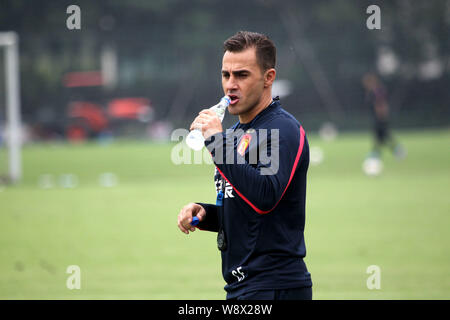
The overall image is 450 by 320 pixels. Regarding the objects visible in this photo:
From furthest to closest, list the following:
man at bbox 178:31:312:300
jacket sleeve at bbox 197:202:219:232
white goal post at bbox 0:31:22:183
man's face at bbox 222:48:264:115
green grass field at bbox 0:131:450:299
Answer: white goal post at bbox 0:31:22:183
green grass field at bbox 0:131:450:299
jacket sleeve at bbox 197:202:219:232
man's face at bbox 222:48:264:115
man at bbox 178:31:312:300

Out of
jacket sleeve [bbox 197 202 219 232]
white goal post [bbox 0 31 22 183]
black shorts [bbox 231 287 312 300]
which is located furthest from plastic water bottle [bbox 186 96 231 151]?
white goal post [bbox 0 31 22 183]

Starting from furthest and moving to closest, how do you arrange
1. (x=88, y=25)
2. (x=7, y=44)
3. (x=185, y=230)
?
1. (x=88, y=25)
2. (x=7, y=44)
3. (x=185, y=230)

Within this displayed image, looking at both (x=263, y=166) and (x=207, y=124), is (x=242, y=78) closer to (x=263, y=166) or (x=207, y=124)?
(x=207, y=124)

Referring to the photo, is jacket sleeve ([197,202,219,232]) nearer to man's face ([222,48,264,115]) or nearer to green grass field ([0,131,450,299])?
man's face ([222,48,264,115])

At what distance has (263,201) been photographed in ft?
11.0

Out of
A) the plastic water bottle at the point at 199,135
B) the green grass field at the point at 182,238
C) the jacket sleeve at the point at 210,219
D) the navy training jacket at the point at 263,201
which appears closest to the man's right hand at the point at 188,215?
the jacket sleeve at the point at 210,219

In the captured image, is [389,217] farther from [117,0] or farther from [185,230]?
[117,0]

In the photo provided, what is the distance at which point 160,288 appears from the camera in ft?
24.1

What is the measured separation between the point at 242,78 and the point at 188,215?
2.91 ft

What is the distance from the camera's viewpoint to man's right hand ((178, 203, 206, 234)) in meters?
3.82

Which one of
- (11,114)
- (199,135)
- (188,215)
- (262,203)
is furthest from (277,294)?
(11,114)

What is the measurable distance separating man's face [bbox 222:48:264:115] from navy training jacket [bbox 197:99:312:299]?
5.6 inches
